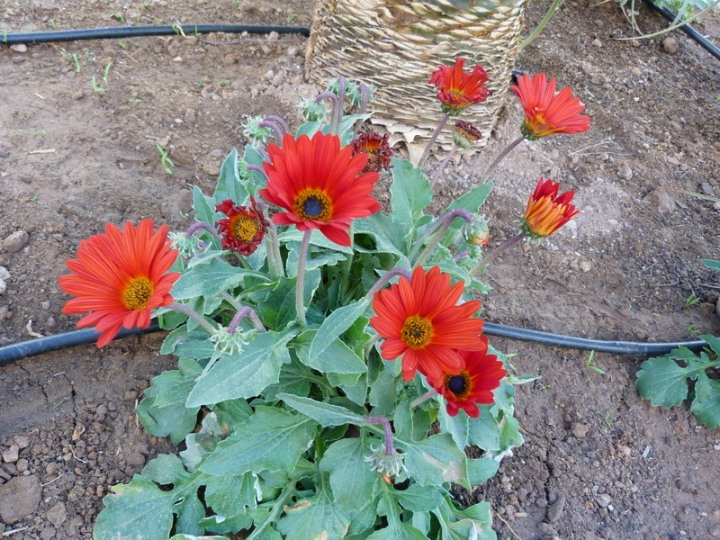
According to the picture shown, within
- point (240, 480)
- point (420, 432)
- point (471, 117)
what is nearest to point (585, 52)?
point (471, 117)

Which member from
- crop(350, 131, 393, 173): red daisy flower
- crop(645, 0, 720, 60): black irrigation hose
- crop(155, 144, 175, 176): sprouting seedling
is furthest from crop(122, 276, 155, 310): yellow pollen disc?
crop(645, 0, 720, 60): black irrigation hose

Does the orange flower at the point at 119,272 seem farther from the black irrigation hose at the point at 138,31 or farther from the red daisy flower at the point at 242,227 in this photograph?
the black irrigation hose at the point at 138,31

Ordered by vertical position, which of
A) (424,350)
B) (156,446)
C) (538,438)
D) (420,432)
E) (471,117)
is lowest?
(156,446)

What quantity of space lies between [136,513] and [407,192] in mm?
1172

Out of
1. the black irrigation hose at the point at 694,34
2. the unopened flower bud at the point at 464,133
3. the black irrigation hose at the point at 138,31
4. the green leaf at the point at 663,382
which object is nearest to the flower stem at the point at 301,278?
the unopened flower bud at the point at 464,133

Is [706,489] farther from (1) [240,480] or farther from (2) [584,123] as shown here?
(1) [240,480]

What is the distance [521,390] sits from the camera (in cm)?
214

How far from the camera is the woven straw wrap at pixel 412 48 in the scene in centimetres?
225

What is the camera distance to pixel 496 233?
8.38 ft

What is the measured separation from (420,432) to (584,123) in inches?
37.0

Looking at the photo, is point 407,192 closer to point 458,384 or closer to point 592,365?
point 458,384

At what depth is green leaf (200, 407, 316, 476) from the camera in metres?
1.39

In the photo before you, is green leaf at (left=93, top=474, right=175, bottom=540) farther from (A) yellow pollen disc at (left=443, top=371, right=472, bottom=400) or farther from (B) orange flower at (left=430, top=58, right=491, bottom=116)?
(B) orange flower at (left=430, top=58, right=491, bottom=116)

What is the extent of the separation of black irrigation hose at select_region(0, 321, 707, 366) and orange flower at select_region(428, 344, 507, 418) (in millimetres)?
879
